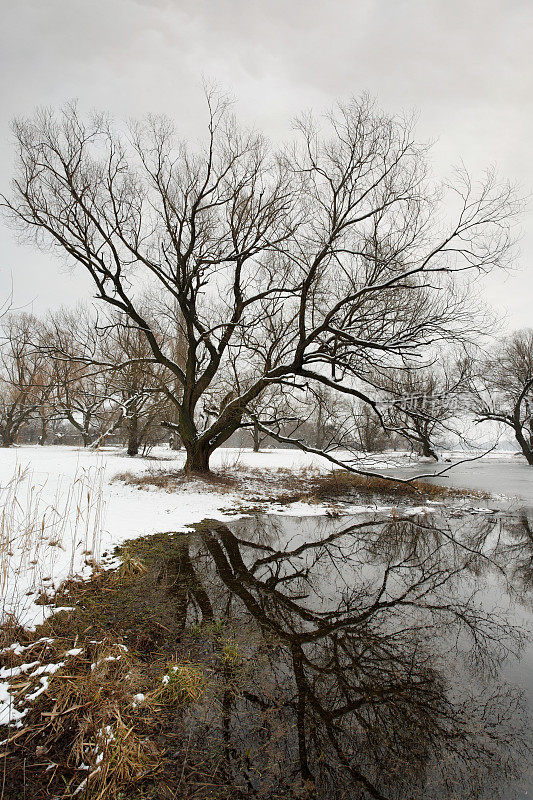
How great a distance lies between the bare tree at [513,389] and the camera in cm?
2781

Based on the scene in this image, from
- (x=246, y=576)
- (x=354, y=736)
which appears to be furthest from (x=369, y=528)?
(x=354, y=736)

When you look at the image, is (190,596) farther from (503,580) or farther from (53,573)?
(503,580)

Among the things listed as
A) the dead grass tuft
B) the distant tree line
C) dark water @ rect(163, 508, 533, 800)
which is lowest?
dark water @ rect(163, 508, 533, 800)

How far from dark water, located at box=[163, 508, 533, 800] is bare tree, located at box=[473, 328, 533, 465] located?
25638 millimetres

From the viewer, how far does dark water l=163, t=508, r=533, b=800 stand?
204 cm

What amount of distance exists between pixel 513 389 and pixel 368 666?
32.3 metres

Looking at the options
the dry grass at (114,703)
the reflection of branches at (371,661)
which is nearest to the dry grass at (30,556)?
the dry grass at (114,703)

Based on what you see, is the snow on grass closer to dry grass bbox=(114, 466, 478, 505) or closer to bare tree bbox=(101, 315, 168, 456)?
dry grass bbox=(114, 466, 478, 505)

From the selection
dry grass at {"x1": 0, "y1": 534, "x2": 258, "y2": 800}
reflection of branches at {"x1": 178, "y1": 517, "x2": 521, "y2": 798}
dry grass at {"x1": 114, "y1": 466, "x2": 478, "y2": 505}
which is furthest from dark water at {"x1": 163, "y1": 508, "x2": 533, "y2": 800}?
dry grass at {"x1": 114, "y1": 466, "x2": 478, "y2": 505}

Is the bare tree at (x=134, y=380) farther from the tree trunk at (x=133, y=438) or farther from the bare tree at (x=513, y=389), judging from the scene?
the bare tree at (x=513, y=389)

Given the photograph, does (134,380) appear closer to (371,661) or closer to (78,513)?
(78,513)

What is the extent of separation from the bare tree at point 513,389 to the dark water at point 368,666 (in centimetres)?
2564

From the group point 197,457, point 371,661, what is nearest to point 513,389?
point 197,457

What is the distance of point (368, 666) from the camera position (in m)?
2.95
